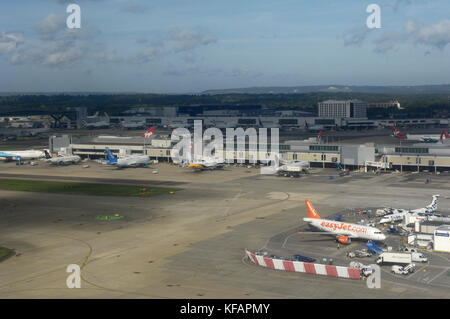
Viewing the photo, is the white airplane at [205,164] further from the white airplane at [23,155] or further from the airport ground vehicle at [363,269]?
the airport ground vehicle at [363,269]

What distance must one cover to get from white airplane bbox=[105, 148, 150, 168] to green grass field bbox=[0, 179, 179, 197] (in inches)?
958

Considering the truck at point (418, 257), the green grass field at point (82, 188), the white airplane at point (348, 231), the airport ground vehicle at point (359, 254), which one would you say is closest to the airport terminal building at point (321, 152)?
the green grass field at point (82, 188)

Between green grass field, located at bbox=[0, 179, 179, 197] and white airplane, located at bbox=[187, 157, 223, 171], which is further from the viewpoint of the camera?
white airplane, located at bbox=[187, 157, 223, 171]

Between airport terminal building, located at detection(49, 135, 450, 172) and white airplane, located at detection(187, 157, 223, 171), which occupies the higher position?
airport terminal building, located at detection(49, 135, 450, 172)

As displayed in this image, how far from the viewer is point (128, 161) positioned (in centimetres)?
15050

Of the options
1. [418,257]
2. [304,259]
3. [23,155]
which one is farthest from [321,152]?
[23,155]

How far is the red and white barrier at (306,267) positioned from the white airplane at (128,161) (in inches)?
3704

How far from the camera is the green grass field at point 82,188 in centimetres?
11050

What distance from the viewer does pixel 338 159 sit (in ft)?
461

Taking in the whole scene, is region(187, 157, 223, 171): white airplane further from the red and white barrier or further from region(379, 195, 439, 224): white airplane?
the red and white barrier

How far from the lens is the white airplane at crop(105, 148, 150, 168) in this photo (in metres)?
149

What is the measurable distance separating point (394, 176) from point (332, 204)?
37.4m

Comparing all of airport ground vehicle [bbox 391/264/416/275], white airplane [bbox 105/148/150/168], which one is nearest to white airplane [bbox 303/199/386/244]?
airport ground vehicle [bbox 391/264/416/275]
